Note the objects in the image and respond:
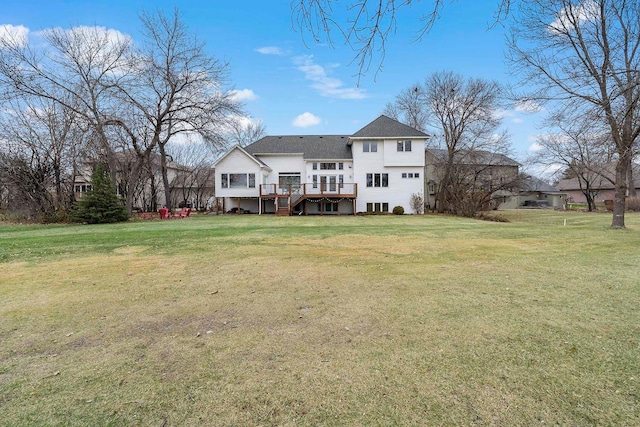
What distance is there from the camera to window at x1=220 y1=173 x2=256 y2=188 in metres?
28.1

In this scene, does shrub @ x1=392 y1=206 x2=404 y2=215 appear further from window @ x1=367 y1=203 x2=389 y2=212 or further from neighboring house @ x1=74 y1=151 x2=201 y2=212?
neighboring house @ x1=74 y1=151 x2=201 y2=212

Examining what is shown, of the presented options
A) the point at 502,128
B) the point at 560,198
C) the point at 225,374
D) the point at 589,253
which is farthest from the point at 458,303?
the point at 560,198

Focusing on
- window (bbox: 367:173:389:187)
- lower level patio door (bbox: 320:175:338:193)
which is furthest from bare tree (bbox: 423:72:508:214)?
lower level patio door (bbox: 320:175:338:193)

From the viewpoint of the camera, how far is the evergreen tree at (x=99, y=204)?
20.2m

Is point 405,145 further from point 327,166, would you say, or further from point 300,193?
point 300,193

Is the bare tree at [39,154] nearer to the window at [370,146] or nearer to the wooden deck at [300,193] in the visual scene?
the wooden deck at [300,193]

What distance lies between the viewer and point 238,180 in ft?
92.8

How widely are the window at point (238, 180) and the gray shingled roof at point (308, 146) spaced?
319 cm

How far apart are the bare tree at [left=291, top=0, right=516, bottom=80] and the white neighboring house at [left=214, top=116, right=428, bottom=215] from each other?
23554 mm

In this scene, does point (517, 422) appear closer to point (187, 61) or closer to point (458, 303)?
point (458, 303)

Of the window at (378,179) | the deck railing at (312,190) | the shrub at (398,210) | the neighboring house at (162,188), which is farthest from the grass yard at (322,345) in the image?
the neighboring house at (162,188)

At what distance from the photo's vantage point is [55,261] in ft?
26.7

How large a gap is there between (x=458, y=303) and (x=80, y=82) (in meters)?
27.0

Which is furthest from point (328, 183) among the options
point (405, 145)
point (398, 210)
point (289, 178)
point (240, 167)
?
point (240, 167)
